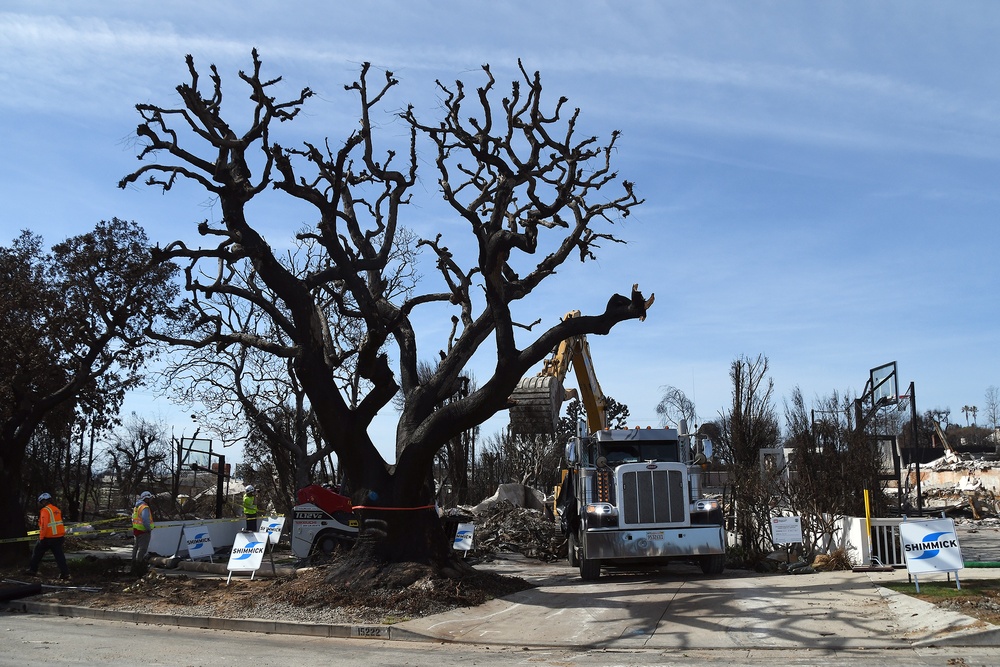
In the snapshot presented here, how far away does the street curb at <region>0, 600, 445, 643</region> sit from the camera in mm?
12055

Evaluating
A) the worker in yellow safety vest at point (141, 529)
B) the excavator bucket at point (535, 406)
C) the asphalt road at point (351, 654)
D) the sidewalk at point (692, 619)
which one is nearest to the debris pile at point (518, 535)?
the excavator bucket at point (535, 406)

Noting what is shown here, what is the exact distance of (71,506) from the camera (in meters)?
34.6

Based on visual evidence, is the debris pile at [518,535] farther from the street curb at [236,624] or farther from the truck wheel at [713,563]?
the street curb at [236,624]

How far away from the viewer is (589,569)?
651 inches

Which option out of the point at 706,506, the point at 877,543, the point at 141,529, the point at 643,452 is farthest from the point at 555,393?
the point at 141,529

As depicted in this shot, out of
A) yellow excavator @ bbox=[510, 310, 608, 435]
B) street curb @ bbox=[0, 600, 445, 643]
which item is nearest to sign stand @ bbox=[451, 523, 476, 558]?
yellow excavator @ bbox=[510, 310, 608, 435]

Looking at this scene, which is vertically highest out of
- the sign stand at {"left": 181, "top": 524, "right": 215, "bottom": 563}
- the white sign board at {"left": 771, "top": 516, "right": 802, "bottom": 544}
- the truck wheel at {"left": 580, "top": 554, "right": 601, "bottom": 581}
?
the white sign board at {"left": 771, "top": 516, "right": 802, "bottom": 544}

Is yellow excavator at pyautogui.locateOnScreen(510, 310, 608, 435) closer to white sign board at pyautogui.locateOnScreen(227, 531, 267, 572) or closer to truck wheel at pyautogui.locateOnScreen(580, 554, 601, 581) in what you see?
truck wheel at pyautogui.locateOnScreen(580, 554, 601, 581)

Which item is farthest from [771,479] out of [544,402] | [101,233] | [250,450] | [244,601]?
[250,450]

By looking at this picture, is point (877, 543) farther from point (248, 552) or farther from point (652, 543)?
point (248, 552)

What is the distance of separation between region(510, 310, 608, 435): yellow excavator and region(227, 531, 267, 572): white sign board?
6.80 meters

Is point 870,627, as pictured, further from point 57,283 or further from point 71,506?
point 71,506

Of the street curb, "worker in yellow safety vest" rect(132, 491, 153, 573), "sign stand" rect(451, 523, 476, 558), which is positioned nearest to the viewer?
the street curb

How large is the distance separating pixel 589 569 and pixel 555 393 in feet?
20.3
